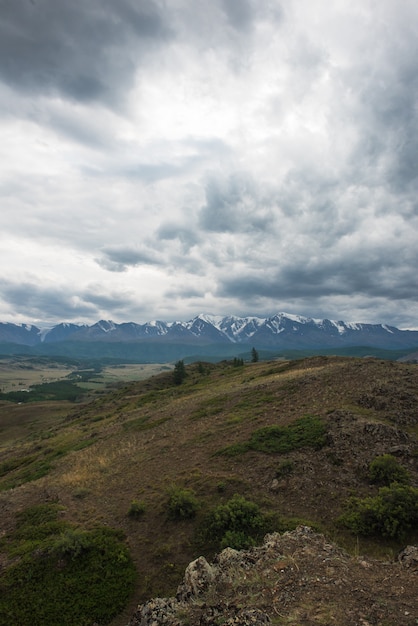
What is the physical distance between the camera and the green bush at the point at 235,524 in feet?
42.1

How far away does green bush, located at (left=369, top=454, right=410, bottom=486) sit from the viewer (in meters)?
15.4

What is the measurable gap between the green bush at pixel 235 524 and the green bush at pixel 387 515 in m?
3.45

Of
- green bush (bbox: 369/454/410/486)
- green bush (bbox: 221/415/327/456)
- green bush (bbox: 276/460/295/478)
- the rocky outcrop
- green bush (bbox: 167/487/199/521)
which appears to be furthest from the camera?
green bush (bbox: 221/415/327/456)

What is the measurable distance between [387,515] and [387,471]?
3515 mm

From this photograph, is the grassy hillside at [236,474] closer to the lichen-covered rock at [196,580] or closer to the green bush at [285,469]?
the green bush at [285,469]

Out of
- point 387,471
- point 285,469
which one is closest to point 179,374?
point 285,469

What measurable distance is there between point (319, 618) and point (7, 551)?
14.3 m

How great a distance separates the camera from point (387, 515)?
41.6 ft

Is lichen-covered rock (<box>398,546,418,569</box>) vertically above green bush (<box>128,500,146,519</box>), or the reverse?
lichen-covered rock (<box>398,546,418,569</box>)

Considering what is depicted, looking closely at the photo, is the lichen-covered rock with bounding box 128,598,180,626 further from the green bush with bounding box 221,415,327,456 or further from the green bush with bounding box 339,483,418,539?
the green bush with bounding box 221,415,327,456

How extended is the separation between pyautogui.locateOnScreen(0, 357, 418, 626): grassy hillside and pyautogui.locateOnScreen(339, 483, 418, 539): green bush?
0.80 feet

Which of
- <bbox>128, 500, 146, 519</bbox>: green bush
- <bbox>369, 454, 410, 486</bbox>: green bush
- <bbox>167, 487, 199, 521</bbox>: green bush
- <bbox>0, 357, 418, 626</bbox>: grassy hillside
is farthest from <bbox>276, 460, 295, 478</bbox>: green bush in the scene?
<bbox>128, 500, 146, 519</bbox>: green bush

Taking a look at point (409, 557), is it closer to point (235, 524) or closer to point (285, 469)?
point (235, 524)

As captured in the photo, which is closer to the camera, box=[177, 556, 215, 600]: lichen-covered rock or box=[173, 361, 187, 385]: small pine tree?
box=[177, 556, 215, 600]: lichen-covered rock
